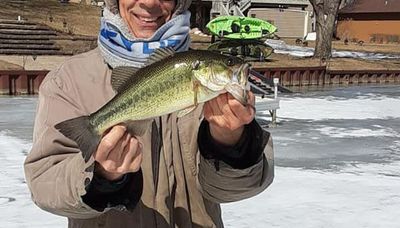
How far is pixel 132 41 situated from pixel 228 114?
1.61ft

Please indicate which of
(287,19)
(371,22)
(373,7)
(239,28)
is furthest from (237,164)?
(373,7)

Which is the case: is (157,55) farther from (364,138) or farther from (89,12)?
(89,12)

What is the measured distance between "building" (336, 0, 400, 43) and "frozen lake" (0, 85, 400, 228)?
117 ft

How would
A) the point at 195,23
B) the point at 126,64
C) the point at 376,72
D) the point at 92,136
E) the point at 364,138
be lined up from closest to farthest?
the point at 92,136 → the point at 126,64 → the point at 364,138 → the point at 376,72 → the point at 195,23

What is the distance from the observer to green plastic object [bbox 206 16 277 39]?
1019 inches

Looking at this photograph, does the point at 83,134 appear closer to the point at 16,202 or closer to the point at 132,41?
the point at 132,41

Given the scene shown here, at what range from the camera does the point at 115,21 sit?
6.44ft

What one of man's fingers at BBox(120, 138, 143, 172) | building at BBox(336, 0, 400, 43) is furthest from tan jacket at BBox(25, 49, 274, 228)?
building at BBox(336, 0, 400, 43)

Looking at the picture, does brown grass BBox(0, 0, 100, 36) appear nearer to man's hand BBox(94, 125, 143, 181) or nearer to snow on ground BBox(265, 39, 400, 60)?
snow on ground BBox(265, 39, 400, 60)

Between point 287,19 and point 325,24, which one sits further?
point 287,19

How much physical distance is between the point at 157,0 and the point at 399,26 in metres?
47.9

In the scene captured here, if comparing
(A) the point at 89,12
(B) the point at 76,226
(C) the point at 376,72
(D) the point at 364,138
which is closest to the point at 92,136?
(B) the point at 76,226

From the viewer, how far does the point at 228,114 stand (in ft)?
5.23

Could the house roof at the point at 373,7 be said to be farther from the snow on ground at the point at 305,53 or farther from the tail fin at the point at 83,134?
the tail fin at the point at 83,134
